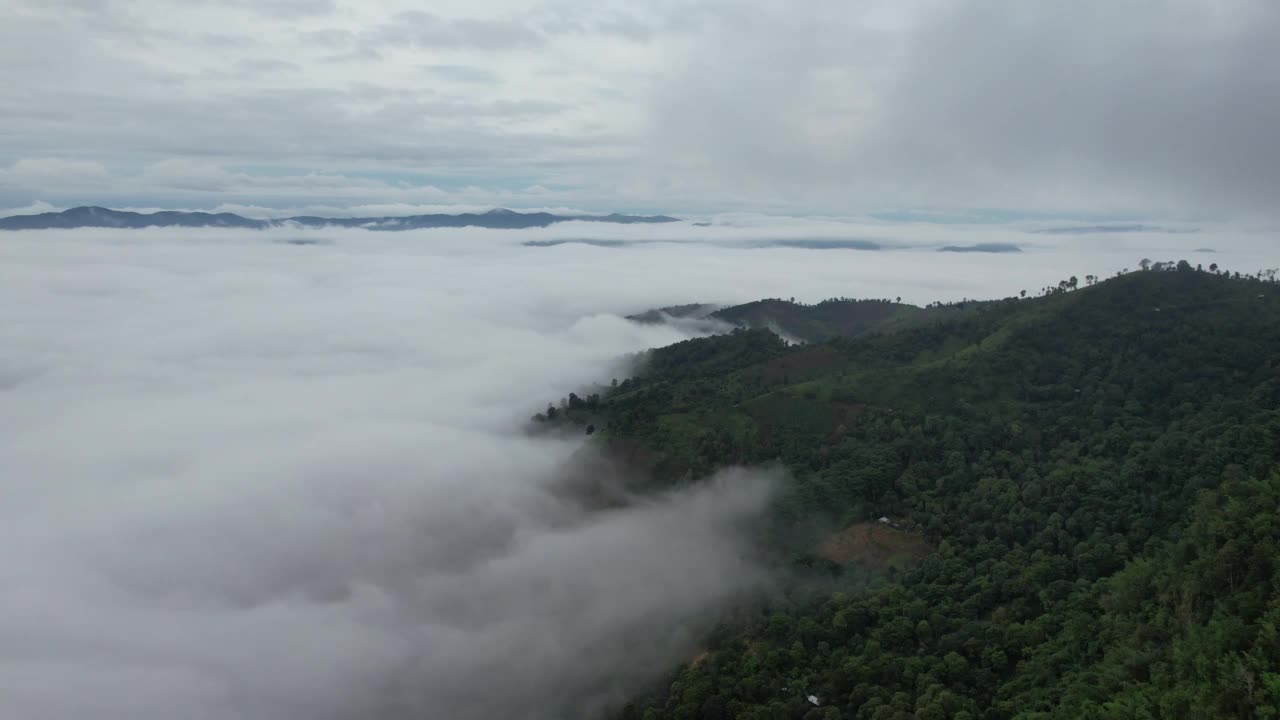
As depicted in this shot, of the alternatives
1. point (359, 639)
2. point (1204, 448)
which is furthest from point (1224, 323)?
point (359, 639)

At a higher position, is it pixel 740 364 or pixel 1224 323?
pixel 1224 323

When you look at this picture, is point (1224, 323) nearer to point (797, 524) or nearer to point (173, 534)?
point (797, 524)

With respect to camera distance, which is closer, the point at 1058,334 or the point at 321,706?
the point at 321,706

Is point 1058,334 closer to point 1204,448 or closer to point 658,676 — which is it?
point 1204,448

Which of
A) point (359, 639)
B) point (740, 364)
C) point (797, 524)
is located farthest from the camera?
point (740, 364)

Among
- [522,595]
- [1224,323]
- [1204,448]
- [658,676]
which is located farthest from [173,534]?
[1224,323]

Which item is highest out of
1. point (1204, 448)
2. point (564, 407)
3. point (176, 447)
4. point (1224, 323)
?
point (1224, 323)

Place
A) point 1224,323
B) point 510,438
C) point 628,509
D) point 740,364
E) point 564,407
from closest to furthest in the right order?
1. point 628,509
2. point 1224,323
3. point 510,438
4. point 564,407
5. point 740,364
